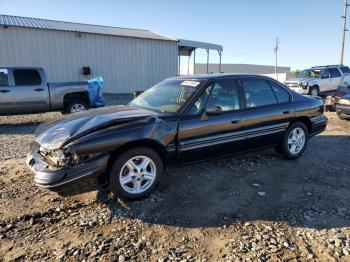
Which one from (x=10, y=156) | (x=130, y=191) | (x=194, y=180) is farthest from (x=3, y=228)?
(x=10, y=156)

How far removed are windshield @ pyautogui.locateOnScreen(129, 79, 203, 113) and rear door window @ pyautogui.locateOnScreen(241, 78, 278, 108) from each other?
89 cm

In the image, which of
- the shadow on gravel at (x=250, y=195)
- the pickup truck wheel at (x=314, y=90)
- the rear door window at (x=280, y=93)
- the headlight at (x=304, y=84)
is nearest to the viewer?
the shadow on gravel at (x=250, y=195)

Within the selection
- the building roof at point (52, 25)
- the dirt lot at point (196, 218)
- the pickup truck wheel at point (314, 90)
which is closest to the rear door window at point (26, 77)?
the dirt lot at point (196, 218)

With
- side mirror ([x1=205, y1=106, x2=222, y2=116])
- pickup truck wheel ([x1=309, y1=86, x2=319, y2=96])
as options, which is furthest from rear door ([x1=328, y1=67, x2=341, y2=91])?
side mirror ([x1=205, y1=106, x2=222, y2=116])

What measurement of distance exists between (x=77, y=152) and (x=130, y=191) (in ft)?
2.77

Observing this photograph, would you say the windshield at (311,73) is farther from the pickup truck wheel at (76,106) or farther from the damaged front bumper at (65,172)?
the damaged front bumper at (65,172)

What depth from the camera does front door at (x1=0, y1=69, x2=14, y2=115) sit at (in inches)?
380

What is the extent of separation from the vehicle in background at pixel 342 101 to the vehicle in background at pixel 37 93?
8.10 m

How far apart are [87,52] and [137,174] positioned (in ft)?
49.8

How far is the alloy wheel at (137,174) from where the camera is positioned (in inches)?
153

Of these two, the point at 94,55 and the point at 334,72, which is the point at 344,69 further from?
the point at 94,55

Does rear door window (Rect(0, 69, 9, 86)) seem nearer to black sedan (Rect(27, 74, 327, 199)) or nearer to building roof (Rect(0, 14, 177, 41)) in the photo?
black sedan (Rect(27, 74, 327, 199))

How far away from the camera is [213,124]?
4.59m

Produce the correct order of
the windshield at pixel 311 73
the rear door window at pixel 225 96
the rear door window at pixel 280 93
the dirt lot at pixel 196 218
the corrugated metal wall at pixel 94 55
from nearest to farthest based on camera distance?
the dirt lot at pixel 196 218 < the rear door window at pixel 225 96 < the rear door window at pixel 280 93 < the corrugated metal wall at pixel 94 55 < the windshield at pixel 311 73
